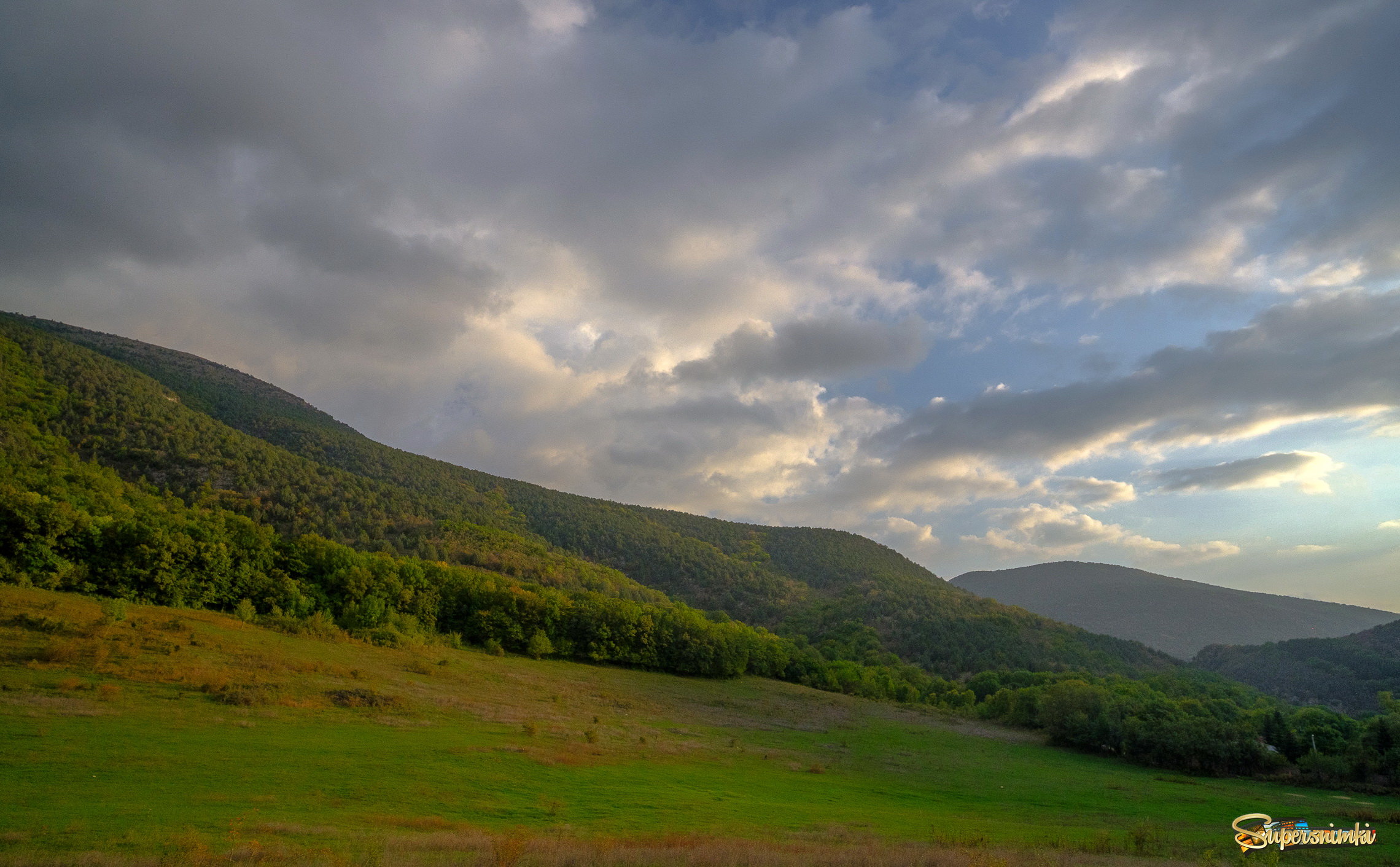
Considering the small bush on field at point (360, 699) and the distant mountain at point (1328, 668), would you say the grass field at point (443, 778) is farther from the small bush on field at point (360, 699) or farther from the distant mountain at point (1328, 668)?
the distant mountain at point (1328, 668)

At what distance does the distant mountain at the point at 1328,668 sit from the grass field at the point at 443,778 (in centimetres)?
6821

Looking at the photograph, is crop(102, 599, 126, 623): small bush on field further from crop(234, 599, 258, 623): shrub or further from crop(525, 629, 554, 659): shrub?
crop(525, 629, 554, 659): shrub

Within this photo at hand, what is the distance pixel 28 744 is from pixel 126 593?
40.6 m

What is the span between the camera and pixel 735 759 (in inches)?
1654

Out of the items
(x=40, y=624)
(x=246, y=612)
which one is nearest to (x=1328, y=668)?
(x=246, y=612)

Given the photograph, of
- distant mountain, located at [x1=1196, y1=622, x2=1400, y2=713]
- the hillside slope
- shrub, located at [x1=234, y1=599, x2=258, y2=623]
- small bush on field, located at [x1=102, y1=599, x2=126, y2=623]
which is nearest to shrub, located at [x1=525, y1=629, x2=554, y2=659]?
shrub, located at [x1=234, y1=599, x2=258, y2=623]

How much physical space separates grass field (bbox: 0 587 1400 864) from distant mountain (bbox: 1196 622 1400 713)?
68.2 meters

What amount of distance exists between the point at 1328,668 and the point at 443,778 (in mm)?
149331

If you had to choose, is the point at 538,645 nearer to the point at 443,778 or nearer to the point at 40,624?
the point at 40,624

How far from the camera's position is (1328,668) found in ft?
363

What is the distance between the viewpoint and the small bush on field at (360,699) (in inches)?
1393

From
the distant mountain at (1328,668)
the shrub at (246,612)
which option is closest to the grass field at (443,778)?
the shrub at (246,612)

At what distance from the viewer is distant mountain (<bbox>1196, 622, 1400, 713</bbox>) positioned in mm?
97062

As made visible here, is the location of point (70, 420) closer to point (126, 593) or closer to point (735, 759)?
point (126, 593)
